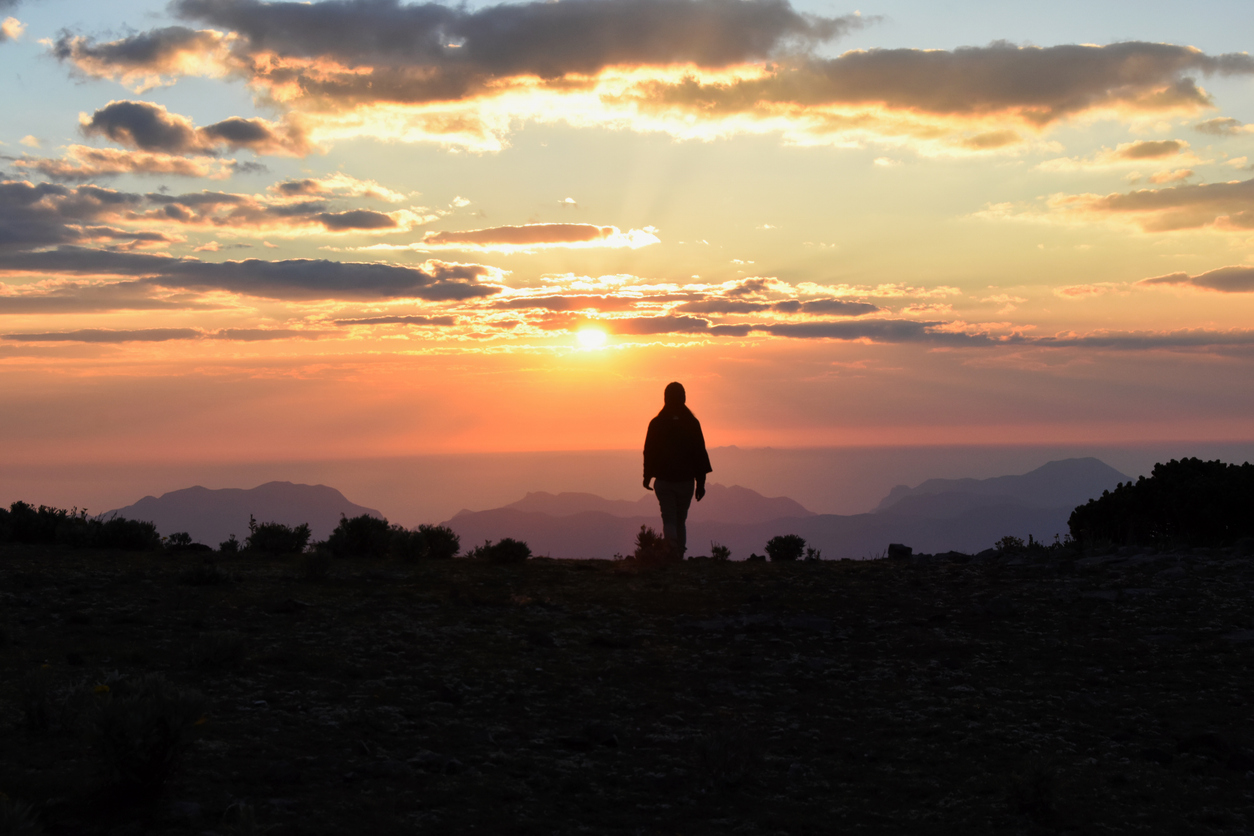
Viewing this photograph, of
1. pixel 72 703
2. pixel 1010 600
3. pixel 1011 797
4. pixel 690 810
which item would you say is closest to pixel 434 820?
pixel 690 810

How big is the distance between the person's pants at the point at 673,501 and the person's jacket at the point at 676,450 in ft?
0.38

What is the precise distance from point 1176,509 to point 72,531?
64.7ft

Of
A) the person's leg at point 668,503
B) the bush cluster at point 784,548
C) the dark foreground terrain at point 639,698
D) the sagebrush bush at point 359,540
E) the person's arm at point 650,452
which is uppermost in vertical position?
the person's arm at point 650,452

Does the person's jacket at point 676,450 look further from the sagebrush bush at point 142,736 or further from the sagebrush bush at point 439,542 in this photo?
the sagebrush bush at point 142,736

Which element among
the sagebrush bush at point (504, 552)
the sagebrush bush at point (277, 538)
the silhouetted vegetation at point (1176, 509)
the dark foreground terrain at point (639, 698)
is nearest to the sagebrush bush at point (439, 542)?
the sagebrush bush at point (504, 552)

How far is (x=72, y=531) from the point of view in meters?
14.0

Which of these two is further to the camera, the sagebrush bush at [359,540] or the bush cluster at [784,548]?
the bush cluster at [784,548]

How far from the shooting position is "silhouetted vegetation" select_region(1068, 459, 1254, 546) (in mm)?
16484

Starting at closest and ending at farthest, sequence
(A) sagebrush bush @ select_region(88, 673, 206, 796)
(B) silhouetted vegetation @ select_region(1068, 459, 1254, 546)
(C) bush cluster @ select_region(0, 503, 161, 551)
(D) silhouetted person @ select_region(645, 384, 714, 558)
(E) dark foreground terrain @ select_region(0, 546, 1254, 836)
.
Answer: (A) sagebrush bush @ select_region(88, 673, 206, 796), (E) dark foreground terrain @ select_region(0, 546, 1254, 836), (C) bush cluster @ select_region(0, 503, 161, 551), (B) silhouetted vegetation @ select_region(1068, 459, 1254, 546), (D) silhouetted person @ select_region(645, 384, 714, 558)

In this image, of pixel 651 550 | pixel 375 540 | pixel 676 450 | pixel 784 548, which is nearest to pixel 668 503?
pixel 676 450

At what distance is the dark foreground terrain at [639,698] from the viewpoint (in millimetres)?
5816

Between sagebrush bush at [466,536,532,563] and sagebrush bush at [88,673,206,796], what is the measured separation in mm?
8802

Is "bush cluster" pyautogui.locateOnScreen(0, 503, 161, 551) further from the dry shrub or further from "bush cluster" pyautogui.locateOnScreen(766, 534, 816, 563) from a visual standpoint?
"bush cluster" pyautogui.locateOnScreen(766, 534, 816, 563)

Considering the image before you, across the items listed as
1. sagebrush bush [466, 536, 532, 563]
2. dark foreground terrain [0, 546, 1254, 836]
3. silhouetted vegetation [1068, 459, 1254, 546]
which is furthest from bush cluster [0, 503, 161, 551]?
silhouetted vegetation [1068, 459, 1254, 546]
